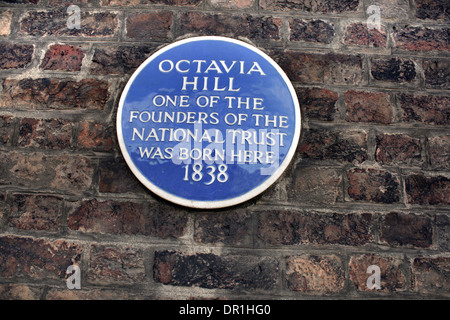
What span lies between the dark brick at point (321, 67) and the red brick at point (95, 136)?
1.97ft

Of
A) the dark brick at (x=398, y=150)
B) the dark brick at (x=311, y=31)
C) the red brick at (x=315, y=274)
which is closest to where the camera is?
the red brick at (x=315, y=274)

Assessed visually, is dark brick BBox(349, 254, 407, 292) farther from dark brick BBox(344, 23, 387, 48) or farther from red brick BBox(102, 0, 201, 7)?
red brick BBox(102, 0, 201, 7)

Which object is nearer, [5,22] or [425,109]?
[425,109]

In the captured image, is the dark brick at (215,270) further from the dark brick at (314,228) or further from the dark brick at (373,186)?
the dark brick at (373,186)

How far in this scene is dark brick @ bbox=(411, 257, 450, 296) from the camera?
114 centimetres

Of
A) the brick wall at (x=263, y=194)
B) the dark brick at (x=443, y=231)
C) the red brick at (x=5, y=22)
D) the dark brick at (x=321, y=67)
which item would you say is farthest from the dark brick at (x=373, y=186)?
the red brick at (x=5, y=22)

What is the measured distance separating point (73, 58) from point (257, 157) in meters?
0.71

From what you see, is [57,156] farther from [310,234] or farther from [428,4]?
[428,4]

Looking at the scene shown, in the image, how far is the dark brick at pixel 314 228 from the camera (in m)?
1.16

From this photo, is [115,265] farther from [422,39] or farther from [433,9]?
[433,9]

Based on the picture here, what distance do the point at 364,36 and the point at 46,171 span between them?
113 centimetres

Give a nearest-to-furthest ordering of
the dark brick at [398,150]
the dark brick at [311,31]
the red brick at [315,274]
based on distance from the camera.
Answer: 1. the red brick at [315,274]
2. the dark brick at [398,150]
3. the dark brick at [311,31]

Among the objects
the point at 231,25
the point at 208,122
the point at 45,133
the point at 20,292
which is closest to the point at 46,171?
the point at 45,133

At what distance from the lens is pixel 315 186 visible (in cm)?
121
